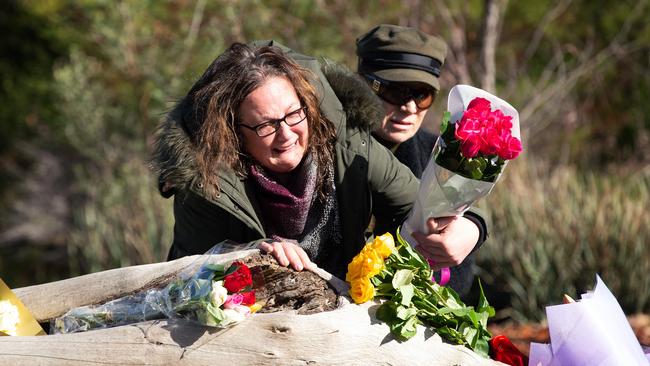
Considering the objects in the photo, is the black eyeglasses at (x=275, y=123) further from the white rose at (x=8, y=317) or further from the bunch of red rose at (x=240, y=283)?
the white rose at (x=8, y=317)

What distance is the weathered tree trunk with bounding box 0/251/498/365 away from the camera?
243cm

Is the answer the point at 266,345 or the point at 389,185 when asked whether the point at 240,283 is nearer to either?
the point at 266,345

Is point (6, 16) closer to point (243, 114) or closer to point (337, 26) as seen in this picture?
point (337, 26)

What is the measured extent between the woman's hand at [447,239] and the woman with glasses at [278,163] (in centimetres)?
3

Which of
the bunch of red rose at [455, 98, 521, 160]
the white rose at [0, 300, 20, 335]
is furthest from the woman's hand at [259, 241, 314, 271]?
the white rose at [0, 300, 20, 335]

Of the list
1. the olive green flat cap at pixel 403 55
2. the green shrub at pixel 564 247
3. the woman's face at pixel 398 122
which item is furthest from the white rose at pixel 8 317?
the green shrub at pixel 564 247

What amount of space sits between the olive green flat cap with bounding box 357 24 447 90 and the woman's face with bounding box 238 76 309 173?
909 millimetres

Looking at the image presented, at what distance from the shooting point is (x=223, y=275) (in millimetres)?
2525

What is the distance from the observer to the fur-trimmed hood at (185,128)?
9.12ft

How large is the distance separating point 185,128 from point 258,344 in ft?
2.66

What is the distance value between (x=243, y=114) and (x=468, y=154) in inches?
27.6

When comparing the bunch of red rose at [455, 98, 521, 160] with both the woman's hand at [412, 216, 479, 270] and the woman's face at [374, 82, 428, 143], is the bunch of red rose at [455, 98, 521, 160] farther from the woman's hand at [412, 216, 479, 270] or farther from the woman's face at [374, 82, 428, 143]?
the woman's face at [374, 82, 428, 143]

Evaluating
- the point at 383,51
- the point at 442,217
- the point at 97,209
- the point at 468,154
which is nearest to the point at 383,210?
the point at 442,217

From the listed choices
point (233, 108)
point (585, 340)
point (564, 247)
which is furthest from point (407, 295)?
point (564, 247)
